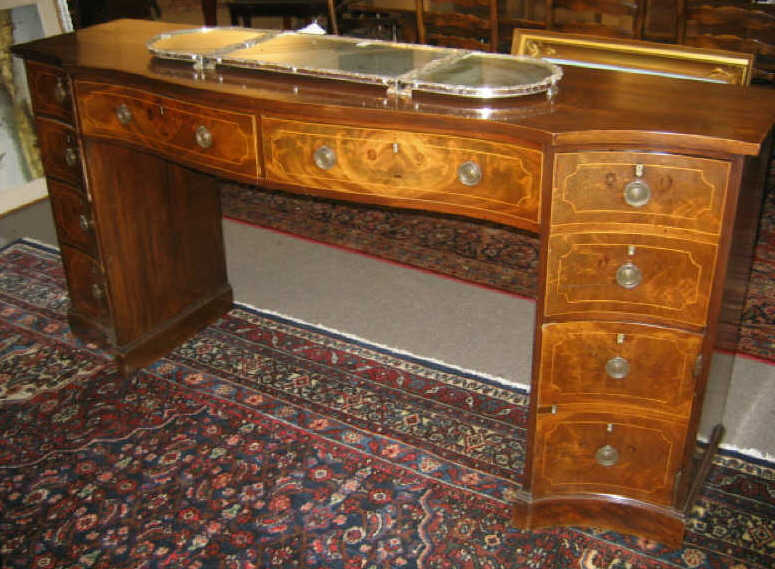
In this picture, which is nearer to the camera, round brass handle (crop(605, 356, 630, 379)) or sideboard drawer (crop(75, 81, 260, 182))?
round brass handle (crop(605, 356, 630, 379))

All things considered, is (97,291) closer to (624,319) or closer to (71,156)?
(71,156)

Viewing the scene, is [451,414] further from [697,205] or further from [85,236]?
[85,236]

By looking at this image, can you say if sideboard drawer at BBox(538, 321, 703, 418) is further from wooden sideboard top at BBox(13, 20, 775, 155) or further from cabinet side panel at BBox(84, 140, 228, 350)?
cabinet side panel at BBox(84, 140, 228, 350)

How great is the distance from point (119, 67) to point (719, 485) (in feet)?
6.47

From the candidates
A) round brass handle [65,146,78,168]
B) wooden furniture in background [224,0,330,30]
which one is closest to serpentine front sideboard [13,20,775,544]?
round brass handle [65,146,78,168]

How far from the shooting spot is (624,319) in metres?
1.97

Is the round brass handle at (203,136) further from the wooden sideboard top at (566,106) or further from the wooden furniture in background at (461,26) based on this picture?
the wooden furniture in background at (461,26)

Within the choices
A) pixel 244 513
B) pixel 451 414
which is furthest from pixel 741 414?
pixel 244 513

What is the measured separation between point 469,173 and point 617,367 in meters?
0.57

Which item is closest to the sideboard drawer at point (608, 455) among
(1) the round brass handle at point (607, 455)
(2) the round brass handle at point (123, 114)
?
(1) the round brass handle at point (607, 455)

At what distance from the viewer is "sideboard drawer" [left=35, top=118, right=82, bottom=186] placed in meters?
2.66

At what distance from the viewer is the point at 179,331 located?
10.1 ft

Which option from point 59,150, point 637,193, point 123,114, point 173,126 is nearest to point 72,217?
point 59,150

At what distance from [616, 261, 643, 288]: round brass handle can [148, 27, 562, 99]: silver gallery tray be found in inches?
17.3
